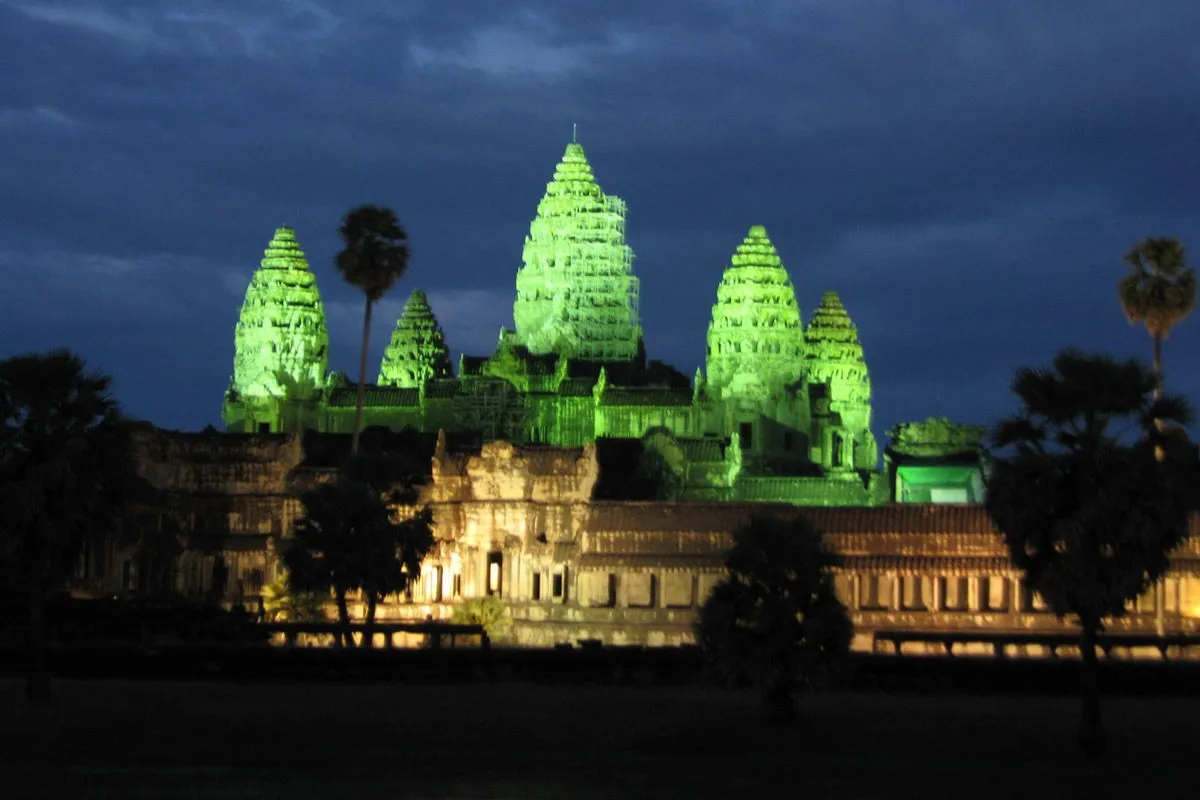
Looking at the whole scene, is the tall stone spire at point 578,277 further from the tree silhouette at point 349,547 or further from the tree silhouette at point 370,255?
the tree silhouette at point 349,547

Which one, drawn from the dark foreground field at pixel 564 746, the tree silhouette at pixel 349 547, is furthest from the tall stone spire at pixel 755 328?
the dark foreground field at pixel 564 746

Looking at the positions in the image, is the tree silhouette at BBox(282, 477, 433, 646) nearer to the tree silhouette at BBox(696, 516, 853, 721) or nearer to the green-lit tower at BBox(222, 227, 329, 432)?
the tree silhouette at BBox(696, 516, 853, 721)

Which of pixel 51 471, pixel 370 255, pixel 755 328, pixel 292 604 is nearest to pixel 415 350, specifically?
pixel 755 328

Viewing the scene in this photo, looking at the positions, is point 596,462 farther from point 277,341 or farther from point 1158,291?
point 277,341

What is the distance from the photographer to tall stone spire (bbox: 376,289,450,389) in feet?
525

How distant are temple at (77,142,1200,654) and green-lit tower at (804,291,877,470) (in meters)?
0.19

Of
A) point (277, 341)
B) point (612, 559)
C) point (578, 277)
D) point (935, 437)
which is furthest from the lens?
Result: point (578, 277)

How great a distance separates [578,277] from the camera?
157250 mm

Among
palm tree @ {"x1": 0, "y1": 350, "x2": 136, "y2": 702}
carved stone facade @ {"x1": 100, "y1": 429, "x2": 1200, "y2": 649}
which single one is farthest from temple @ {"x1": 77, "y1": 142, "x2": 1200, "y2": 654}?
palm tree @ {"x1": 0, "y1": 350, "x2": 136, "y2": 702}

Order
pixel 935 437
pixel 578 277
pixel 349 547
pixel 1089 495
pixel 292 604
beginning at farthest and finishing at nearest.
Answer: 1. pixel 578 277
2. pixel 935 437
3. pixel 292 604
4. pixel 349 547
5. pixel 1089 495

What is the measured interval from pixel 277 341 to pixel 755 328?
30081 mm

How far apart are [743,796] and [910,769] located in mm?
4164

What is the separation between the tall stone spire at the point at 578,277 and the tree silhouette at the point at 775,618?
102 meters

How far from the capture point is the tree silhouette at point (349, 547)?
7119cm
